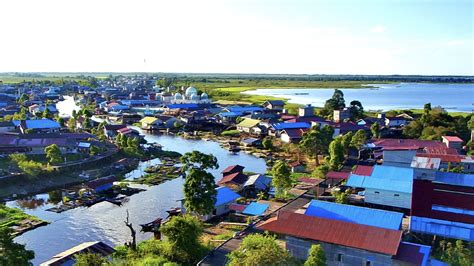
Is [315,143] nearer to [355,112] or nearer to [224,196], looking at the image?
[224,196]

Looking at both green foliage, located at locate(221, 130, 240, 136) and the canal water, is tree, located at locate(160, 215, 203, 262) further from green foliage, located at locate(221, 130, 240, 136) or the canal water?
green foliage, located at locate(221, 130, 240, 136)

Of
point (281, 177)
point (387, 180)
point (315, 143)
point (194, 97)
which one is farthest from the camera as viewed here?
point (194, 97)

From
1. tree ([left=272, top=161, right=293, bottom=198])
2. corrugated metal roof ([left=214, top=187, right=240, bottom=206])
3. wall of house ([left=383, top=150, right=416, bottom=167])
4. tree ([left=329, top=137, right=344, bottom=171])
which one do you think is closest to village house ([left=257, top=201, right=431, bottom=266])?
corrugated metal roof ([left=214, top=187, right=240, bottom=206])

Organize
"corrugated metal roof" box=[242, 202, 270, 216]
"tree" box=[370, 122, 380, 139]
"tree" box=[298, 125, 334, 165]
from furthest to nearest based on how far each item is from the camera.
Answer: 1. "tree" box=[370, 122, 380, 139]
2. "tree" box=[298, 125, 334, 165]
3. "corrugated metal roof" box=[242, 202, 270, 216]

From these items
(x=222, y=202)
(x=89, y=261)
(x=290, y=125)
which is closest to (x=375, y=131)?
(x=290, y=125)

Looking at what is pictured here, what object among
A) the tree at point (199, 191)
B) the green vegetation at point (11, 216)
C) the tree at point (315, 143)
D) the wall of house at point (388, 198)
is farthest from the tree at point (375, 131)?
the green vegetation at point (11, 216)

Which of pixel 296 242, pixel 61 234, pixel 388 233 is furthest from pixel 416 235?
pixel 61 234
